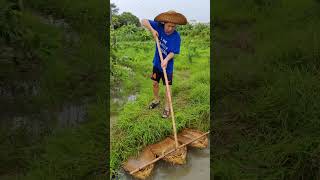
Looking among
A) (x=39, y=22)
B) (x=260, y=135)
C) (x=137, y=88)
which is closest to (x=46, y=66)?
(x=39, y=22)

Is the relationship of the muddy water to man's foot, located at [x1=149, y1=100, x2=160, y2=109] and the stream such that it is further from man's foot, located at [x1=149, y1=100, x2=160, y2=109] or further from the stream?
man's foot, located at [x1=149, y1=100, x2=160, y2=109]

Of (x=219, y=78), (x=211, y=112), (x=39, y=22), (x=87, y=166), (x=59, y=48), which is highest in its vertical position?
(x=39, y=22)

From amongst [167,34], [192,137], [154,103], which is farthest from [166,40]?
[192,137]

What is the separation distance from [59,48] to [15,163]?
1.16 meters

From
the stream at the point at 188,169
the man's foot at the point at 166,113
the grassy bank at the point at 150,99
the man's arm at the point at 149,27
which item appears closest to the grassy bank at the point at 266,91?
the stream at the point at 188,169

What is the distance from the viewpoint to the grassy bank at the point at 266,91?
2781 millimetres

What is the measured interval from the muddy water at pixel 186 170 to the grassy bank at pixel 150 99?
19cm

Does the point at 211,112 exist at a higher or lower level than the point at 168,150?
higher

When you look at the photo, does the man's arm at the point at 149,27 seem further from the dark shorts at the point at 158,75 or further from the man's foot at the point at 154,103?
the man's foot at the point at 154,103

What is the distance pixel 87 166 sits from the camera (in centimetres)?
279

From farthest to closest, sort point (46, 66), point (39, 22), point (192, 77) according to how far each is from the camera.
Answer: point (39, 22) < point (46, 66) < point (192, 77)

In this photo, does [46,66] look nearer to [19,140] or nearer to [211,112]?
[19,140]

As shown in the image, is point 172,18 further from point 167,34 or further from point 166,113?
point 166,113

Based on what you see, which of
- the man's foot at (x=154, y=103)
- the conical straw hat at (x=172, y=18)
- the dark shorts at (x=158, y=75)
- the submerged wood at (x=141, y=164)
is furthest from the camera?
the man's foot at (x=154, y=103)
